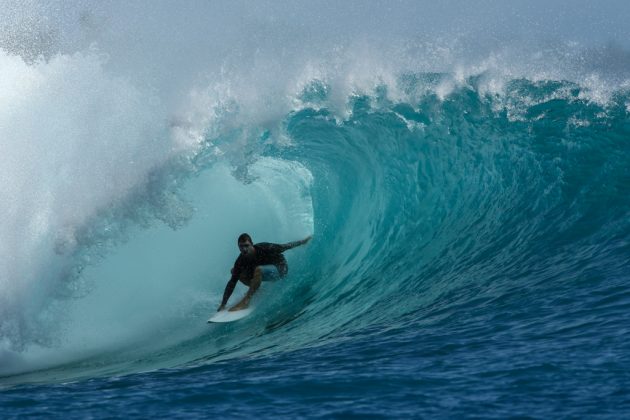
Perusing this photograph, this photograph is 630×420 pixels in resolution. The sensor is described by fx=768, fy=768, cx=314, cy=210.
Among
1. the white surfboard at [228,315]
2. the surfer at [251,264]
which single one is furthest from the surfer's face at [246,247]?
the white surfboard at [228,315]

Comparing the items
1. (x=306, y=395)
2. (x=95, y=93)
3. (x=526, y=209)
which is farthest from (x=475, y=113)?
(x=306, y=395)

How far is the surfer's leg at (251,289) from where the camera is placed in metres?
A: 10.5

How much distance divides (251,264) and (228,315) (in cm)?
87

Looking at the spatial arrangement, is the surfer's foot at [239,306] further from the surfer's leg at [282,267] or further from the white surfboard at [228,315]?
the surfer's leg at [282,267]

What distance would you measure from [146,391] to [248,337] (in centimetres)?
316

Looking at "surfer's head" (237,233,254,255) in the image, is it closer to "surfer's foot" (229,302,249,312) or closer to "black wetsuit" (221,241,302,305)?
"black wetsuit" (221,241,302,305)

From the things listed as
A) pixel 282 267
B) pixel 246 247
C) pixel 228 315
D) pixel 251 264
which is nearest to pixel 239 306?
pixel 228 315

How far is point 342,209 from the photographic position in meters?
13.9

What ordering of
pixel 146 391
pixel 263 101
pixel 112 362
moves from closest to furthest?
pixel 146 391, pixel 112 362, pixel 263 101

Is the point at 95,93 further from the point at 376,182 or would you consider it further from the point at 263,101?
the point at 376,182

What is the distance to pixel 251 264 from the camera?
10.8 metres

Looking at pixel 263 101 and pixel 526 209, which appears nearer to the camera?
pixel 526 209

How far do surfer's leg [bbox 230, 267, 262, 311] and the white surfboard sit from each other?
0.26 feet

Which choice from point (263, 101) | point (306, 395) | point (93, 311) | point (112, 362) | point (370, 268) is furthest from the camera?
point (263, 101)
